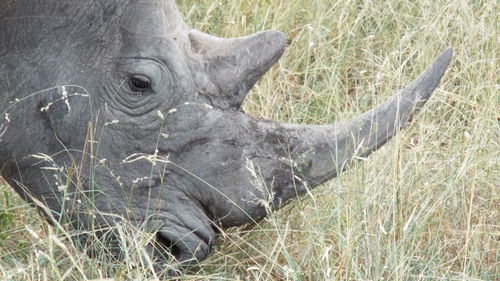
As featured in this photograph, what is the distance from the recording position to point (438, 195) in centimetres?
527

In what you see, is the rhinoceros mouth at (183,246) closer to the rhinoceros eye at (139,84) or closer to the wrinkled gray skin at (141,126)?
the wrinkled gray skin at (141,126)

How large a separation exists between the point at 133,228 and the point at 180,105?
480mm

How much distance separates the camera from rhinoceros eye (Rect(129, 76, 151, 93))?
4.64 m

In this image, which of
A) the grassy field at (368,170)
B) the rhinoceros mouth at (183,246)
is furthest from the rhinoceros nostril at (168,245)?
the grassy field at (368,170)

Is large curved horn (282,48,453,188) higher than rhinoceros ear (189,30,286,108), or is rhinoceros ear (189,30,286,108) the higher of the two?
rhinoceros ear (189,30,286,108)

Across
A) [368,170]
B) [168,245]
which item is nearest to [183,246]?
[168,245]

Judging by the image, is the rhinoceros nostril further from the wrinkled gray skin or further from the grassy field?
the grassy field

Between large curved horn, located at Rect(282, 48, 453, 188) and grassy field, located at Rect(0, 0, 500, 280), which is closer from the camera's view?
grassy field, located at Rect(0, 0, 500, 280)

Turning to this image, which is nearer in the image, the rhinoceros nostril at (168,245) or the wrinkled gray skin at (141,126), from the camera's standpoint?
the wrinkled gray skin at (141,126)

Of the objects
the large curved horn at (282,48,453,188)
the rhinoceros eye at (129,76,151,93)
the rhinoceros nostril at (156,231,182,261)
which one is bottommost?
the rhinoceros nostril at (156,231,182,261)

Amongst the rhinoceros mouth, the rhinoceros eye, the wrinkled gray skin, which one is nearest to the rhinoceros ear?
the wrinkled gray skin

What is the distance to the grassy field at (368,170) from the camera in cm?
458

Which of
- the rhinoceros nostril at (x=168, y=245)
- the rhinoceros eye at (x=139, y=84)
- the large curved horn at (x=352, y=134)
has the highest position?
the rhinoceros eye at (x=139, y=84)

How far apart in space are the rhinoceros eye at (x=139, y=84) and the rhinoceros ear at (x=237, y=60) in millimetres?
223
